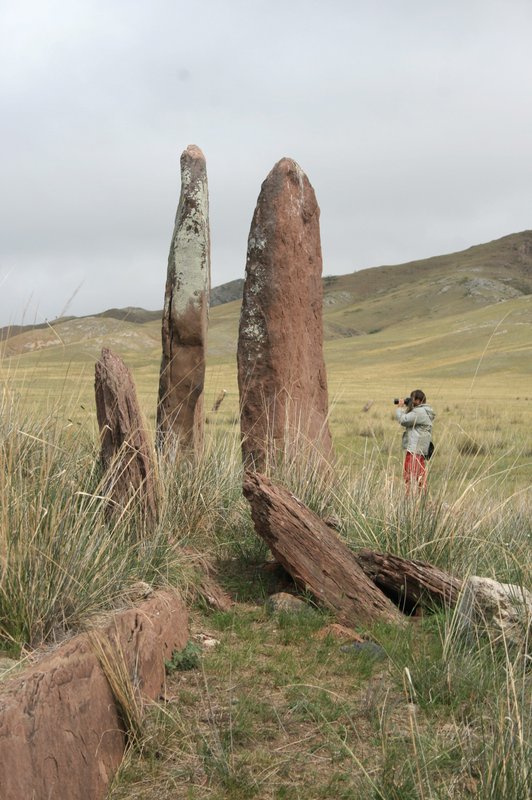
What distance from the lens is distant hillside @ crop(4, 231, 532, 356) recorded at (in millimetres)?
109000

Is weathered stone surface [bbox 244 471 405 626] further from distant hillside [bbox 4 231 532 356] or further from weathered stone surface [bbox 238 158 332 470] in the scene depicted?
distant hillside [bbox 4 231 532 356]

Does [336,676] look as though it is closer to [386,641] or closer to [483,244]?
[386,641]

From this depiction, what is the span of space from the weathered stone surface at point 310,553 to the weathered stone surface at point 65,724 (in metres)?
1.67

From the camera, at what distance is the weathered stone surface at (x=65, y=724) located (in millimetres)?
3121

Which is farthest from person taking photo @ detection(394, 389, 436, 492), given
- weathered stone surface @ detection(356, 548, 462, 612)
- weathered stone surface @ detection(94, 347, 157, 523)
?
weathered stone surface @ detection(94, 347, 157, 523)

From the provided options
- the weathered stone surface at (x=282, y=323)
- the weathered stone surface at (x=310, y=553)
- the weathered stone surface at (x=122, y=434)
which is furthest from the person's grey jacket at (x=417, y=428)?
the weathered stone surface at (x=122, y=434)

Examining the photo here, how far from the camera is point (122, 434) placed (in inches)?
221

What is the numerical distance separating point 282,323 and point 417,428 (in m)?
2.02

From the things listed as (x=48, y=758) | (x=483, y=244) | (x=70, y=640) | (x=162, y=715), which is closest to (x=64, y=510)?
(x=70, y=640)

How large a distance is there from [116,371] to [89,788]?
2.79 meters

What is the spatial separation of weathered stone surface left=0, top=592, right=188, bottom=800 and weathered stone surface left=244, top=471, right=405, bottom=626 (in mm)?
1669

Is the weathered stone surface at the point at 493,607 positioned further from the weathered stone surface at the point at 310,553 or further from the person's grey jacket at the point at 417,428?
the person's grey jacket at the point at 417,428

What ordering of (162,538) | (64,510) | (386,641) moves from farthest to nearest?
1. (162,538)
2. (386,641)
3. (64,510)

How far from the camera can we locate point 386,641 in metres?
5.02
